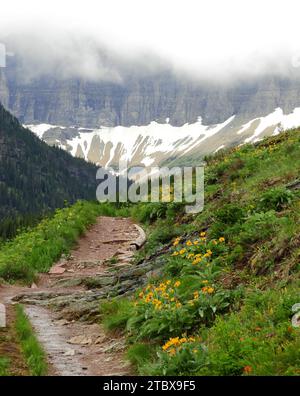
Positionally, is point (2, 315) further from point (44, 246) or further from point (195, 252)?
point (44, 246)

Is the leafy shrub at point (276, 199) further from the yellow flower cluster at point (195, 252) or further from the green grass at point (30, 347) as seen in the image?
the green grass at point (30, 347)

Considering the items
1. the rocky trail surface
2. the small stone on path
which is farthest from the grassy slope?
the small stone on path

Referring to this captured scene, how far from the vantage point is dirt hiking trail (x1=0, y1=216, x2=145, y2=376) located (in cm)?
879

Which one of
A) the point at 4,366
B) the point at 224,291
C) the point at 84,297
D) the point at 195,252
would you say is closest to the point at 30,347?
the point at 4,366

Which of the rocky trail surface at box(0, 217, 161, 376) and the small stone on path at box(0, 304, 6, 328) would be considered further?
the small stone on path at box(0, 304, 6, 328)

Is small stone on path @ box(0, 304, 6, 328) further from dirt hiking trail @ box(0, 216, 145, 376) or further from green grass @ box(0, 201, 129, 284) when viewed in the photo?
green grass @ box(0, 201, 129, 284)

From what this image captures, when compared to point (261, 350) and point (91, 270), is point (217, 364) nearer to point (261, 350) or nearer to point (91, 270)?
point (261, 350)

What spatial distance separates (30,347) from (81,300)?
11.4 ft

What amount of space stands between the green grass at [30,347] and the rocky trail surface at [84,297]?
0.57 feet

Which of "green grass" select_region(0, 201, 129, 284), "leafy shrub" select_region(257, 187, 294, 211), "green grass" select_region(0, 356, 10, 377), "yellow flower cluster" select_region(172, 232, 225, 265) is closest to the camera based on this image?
"green grass" select_region(0, 356, 10, 377)

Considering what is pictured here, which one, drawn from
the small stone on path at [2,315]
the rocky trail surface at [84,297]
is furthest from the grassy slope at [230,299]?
the small stone on path at [2,315]

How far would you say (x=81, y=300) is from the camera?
12430 millimetres

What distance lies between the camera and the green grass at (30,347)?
8.02 m
